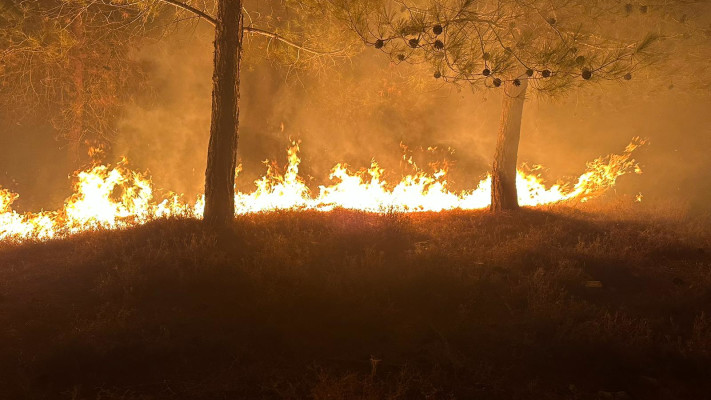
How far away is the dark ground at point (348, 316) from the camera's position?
4.59 m

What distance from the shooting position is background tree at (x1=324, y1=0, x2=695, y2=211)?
304 inches

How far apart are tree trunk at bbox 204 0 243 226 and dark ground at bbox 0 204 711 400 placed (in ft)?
1.62

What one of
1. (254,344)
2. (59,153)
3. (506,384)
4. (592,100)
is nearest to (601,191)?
(592,100)

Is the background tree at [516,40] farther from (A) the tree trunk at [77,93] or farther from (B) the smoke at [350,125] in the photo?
(A) the tree trunk at [77,93]

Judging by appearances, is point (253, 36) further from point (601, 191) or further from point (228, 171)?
point (601, 191)

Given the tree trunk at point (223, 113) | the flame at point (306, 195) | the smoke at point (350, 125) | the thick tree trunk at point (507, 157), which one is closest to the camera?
the tree trunk at point (223, 113)

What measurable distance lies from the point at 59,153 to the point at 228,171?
36.9 feet

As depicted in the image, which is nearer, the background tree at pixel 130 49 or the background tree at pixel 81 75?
the background tree at pixel 130 49

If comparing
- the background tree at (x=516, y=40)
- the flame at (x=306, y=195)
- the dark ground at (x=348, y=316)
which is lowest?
the dark ground at (x=348, y=316)

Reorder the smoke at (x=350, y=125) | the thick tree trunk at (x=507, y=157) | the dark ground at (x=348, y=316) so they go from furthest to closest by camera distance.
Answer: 1. the smoke at (x=350, y=125)
2. the thick tree trunk at (x=507, y=157)
3. the dark ground at (x=348, y=316)

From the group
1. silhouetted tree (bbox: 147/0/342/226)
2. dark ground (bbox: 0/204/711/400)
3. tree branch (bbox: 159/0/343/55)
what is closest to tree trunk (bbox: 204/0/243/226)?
silhouetted tree (bbox: 147/0/342/226)

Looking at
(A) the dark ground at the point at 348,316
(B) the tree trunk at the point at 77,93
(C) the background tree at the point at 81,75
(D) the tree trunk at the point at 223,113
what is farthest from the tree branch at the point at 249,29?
(B) the tree trunk at the point at 77,93

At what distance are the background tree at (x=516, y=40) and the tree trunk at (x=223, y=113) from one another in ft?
6.19

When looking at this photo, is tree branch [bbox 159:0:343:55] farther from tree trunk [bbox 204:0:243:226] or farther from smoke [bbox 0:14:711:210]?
smoke [bbox 0:14:711:210]
